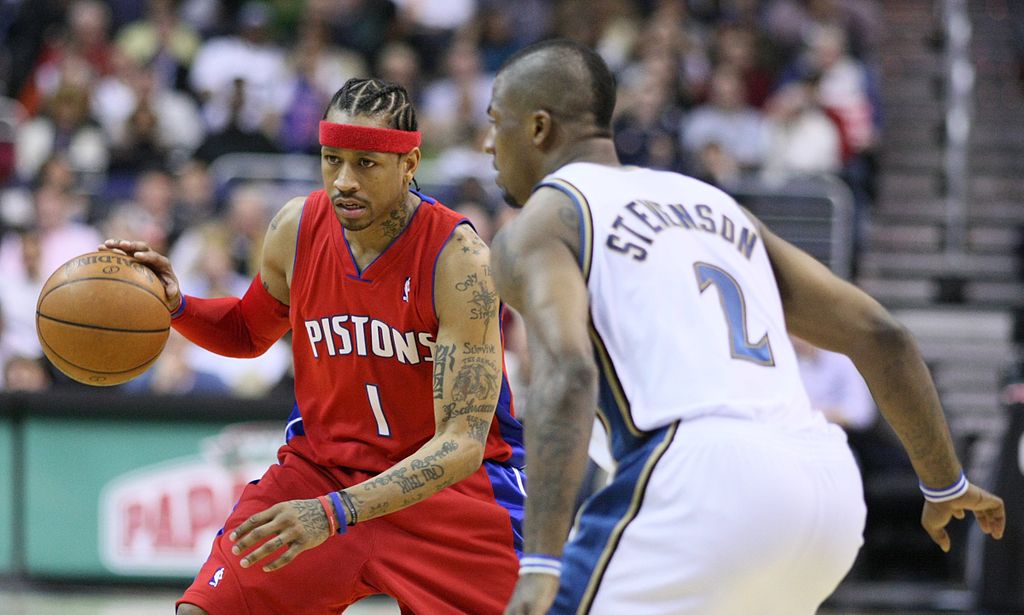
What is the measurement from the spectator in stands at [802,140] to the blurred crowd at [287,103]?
0.02 m

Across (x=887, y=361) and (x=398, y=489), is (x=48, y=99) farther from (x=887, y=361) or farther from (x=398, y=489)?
(x=887, y=361)

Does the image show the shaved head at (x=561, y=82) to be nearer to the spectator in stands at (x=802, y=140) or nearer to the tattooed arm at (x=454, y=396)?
the tattooed arm at (x=454, y=396)

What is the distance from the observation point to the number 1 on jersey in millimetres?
4684

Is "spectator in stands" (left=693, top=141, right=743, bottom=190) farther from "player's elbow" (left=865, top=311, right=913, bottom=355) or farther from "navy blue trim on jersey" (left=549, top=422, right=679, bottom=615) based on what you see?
"navy blue trim on jersey" (left=549, top=422, right=679, bottom=615)

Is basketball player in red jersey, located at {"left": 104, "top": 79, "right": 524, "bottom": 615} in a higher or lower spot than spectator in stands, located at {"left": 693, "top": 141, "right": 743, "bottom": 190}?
higher

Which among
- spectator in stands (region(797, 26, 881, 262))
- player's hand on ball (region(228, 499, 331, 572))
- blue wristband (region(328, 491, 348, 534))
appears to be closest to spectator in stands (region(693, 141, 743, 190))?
spectator in stands (region(797, 26, 881, 262))

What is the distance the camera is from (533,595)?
3180mm

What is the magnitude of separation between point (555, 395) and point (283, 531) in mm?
1140

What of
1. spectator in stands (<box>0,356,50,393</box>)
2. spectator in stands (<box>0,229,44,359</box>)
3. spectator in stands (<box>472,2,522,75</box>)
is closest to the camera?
spectator in stands (<box>0,356,50,393</box>)

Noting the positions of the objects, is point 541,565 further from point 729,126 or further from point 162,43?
point 162,43

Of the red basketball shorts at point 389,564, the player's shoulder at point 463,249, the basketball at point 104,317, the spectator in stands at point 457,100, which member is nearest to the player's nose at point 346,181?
the player's shoulder at point 463,249

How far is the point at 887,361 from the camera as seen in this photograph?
3.77 metres

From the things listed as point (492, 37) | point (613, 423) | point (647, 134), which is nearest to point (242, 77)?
point (492, 37)

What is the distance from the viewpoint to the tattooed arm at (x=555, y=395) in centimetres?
323
